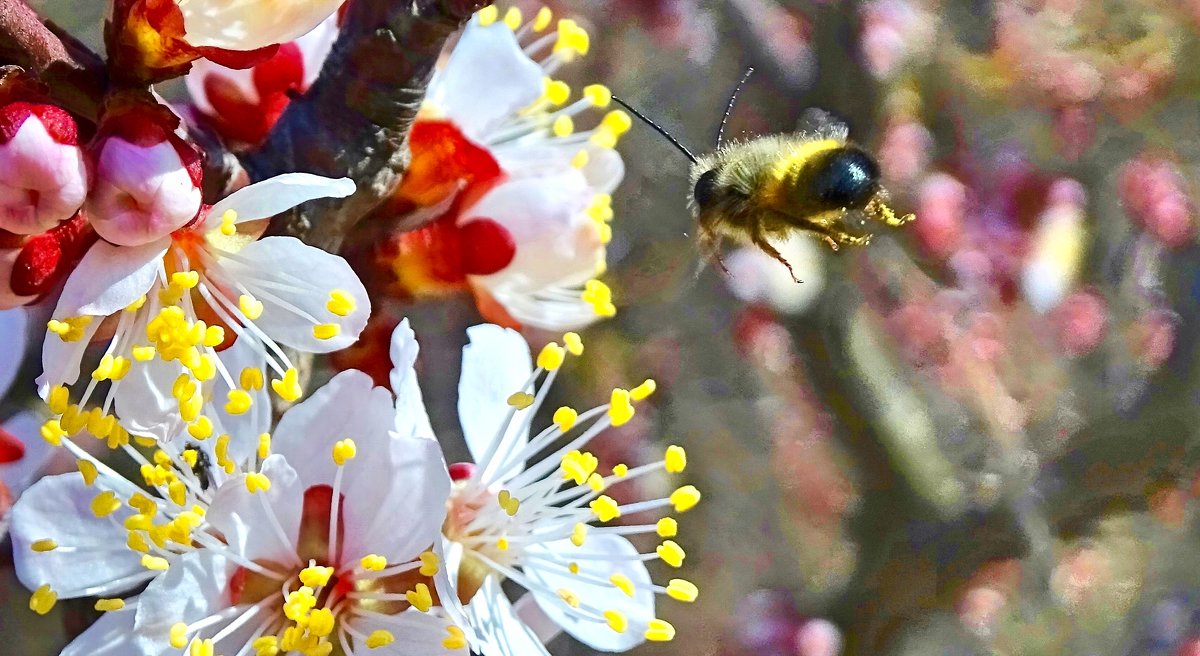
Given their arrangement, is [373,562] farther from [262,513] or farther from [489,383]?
[489,383]

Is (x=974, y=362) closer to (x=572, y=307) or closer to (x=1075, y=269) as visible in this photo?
(x=1075, y=269)

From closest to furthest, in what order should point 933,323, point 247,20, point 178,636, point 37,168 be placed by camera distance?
1. point 37,168
2. point 247,20
3. point 178,636
4. point 933,323

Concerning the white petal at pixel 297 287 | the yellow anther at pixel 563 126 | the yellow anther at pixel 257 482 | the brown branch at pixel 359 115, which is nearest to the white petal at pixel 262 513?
the yellow anther at pixel 257 482

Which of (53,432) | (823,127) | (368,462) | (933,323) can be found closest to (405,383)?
(368,462)

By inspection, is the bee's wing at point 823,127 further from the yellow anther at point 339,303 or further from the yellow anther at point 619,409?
the yellow anther at point 339,303

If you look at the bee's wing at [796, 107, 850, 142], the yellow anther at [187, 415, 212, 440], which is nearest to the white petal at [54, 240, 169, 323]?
the yellow anther at [187, 415, 212, 440]

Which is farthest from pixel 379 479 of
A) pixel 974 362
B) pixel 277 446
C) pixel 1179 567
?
pixel 1179 567

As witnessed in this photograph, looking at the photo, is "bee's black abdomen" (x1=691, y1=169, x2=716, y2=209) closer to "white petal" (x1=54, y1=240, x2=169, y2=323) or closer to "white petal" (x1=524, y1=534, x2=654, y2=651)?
"white petal" (x1=524, y1=534, x2=654, y2=651)
